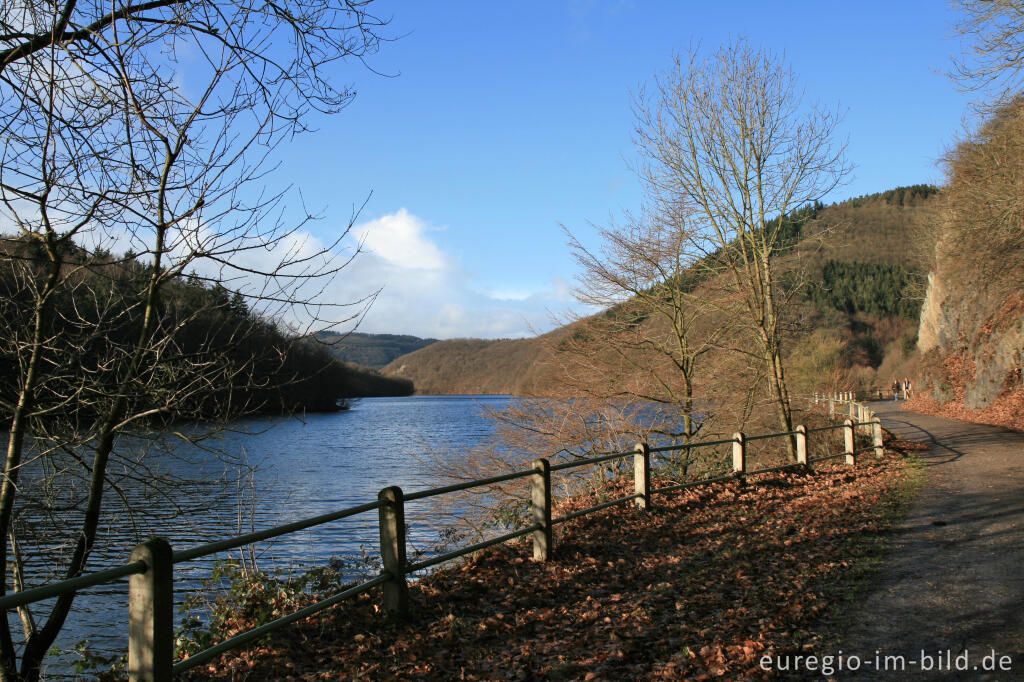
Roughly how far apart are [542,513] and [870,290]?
89.0 m

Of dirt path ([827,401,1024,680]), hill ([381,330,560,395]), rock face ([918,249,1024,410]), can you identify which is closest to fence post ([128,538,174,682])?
dirt path ([827,401,1024,680])

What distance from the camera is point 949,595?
20.6 ft

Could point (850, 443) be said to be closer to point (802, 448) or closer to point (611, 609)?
point (802, 448)

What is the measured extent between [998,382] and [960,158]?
34.1 feet

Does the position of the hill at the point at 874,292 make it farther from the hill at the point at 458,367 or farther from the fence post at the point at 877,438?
the fence post at the point at 877,438

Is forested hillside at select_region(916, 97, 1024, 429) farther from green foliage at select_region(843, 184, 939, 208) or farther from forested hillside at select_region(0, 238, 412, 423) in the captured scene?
green foliage at select_region(843, 184, 939, 208)

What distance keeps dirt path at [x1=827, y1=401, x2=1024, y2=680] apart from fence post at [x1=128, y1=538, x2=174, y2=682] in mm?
4119

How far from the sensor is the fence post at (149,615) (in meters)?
3.81

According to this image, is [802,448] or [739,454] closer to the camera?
[739,454]

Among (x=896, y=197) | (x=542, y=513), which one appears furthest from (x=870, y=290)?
(x=542, y=513)

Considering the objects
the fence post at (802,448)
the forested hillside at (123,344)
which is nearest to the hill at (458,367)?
the fence post at (802,448)

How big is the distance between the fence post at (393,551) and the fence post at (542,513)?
2.15 m

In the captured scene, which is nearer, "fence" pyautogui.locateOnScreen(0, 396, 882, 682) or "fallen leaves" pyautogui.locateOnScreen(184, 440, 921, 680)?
"fence" pyautogui.locateOnScreen(0, 396, 882, 682)

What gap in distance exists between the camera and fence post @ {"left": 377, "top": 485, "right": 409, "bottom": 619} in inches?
234
